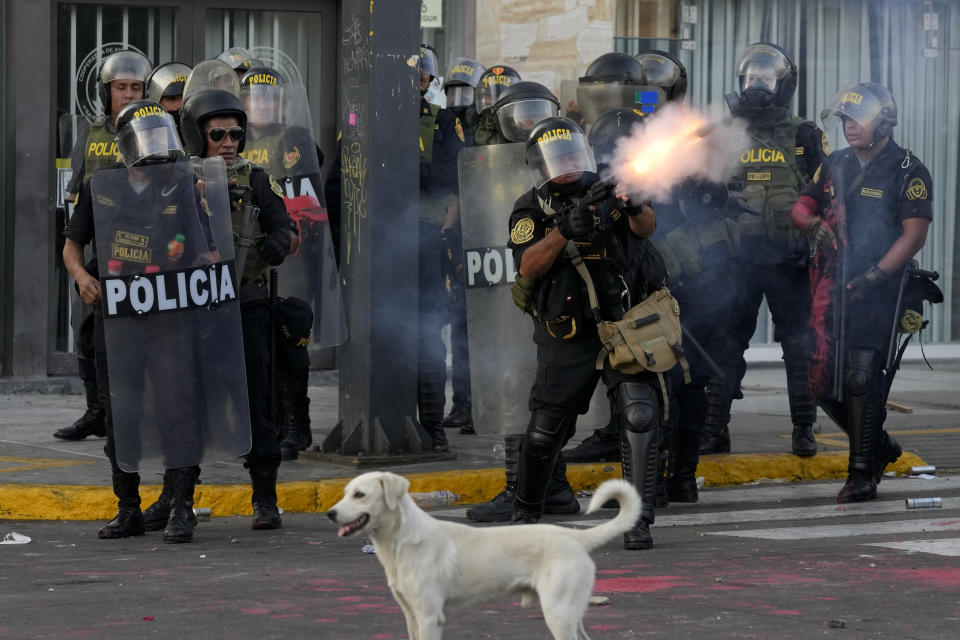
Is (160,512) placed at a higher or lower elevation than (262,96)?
lower

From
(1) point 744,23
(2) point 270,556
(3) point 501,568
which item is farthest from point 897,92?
(3) point 501,568

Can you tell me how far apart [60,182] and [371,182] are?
411 cm

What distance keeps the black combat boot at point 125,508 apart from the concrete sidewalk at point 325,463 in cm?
70

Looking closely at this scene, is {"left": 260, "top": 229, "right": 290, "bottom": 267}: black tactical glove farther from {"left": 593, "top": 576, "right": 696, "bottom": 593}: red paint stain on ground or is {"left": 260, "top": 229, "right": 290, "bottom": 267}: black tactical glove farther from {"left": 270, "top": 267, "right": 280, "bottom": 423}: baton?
{"left": 593, "top": 576, "right": 696, "bottom": 593}: red paint stain on ground

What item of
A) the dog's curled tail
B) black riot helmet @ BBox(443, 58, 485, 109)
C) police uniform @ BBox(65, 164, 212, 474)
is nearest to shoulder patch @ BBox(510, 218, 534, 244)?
police uniform @ BBox(65, 164, 212, 474)

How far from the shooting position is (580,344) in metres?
6.81

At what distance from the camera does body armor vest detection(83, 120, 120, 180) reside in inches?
343

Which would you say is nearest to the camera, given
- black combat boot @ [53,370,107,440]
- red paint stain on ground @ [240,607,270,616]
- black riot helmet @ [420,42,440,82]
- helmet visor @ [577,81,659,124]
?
red paint stain on ground @ [240,607,270,616]

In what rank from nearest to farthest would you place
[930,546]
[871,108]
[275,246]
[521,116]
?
1. [930,546]
2. [275,246]
3. [521,116]
4. [871,108]

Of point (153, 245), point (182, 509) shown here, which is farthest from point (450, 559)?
point (153, 245)

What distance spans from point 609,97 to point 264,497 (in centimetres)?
287

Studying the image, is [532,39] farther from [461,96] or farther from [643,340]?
[643,340]

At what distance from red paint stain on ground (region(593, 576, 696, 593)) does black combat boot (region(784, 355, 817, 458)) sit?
11.7 ft

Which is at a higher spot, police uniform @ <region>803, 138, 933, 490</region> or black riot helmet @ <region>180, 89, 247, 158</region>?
black riot helmet @ <region>180, 89, 247, 158</region>
